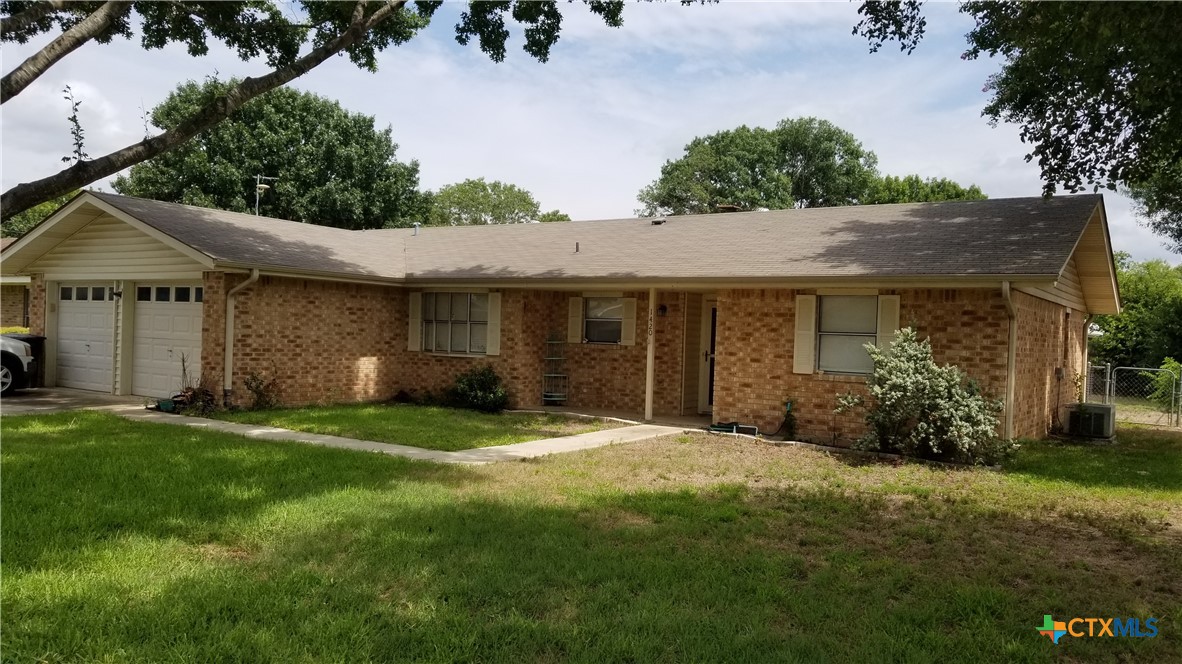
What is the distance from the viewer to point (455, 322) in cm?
1628

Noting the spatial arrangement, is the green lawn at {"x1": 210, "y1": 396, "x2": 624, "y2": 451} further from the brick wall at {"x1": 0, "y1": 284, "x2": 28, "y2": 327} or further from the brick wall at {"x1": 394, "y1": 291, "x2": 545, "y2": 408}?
the brick wall at {"x1": 0, "y1": 284, "x2": 28, "y2": 327}

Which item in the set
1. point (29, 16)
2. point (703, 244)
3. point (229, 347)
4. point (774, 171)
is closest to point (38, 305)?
point (229, 347)

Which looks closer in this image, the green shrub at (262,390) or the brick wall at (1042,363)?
the brick wall at (1042,363)

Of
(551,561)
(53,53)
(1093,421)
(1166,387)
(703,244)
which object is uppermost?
(53,53)

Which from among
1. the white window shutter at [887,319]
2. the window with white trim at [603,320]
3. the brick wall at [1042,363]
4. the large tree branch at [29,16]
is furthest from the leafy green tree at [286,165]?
the brick wall at [1042,363]

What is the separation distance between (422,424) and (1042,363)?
414 inches

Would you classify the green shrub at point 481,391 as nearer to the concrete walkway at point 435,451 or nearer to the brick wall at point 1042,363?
the concrete walkway at point 435,451

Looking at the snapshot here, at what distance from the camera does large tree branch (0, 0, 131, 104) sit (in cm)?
801

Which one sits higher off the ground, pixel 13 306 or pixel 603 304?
pixel 603 304

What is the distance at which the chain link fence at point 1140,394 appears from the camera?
17.6 meters

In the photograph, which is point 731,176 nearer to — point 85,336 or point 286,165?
point 286,165

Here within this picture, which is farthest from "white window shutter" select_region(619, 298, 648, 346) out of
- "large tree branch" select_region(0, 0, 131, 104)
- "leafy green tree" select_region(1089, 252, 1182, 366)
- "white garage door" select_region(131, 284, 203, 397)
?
"leafy green tree" select_region(1089, 252, 1182, 366)

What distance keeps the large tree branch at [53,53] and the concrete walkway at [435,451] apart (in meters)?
4.86

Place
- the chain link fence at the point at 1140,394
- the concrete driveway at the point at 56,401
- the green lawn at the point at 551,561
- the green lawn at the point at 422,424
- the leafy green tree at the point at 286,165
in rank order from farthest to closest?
the leafy green tree at the point at 286,165
the chain link fence at the point at 1140,394
the concrete driveway at the point at 56,401
the green lawn at the point at 422,424
the green lawn at the point at 551,561
